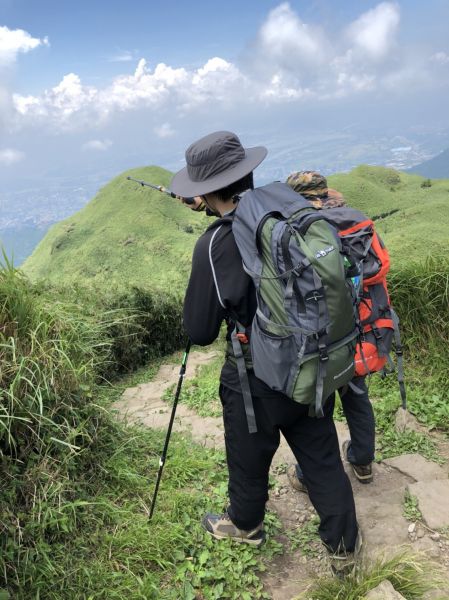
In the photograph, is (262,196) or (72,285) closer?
(262,196)

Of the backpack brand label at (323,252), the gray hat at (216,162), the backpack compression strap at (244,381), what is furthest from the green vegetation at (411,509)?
the gray hat at (216,162)

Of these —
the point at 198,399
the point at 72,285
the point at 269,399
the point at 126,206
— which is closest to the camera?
the point at 269,399

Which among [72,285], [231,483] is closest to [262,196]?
[231,483]

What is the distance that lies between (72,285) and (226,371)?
668cm

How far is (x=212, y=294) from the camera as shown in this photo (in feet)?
7.98

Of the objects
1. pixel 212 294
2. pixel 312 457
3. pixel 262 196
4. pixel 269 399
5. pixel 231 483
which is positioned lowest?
pixel 231 483

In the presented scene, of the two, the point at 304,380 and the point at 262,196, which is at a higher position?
the point at 262,196

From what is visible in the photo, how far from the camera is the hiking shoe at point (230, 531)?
10.8 feet

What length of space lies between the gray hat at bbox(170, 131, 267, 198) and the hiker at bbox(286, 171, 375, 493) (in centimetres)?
112

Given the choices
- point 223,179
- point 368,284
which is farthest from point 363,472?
point 223,179

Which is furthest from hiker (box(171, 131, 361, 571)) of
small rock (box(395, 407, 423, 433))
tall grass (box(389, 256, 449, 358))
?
tall grass (box(389, 256, 449, 358))

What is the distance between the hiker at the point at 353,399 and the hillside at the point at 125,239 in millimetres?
10552

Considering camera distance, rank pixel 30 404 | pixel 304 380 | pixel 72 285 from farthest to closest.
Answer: pixel 72 285 → pixel 30 404 → pixel 304 380

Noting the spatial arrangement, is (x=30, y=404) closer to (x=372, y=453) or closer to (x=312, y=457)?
(x=312, y=457)
